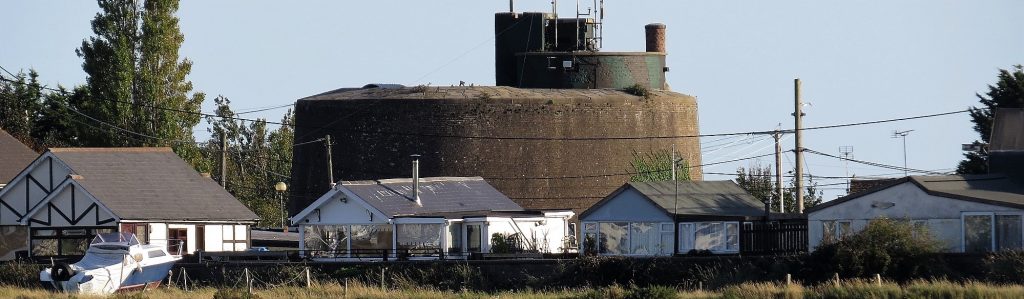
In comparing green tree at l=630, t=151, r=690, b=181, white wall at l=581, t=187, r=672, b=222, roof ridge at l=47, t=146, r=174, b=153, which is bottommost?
white wall at l=581, t=187, r=672, b=222

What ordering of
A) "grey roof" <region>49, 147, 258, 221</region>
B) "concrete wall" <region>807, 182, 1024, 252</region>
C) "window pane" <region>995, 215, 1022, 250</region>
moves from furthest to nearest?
"grey roof" <region>49, 147, 258, 221</region> < "concrete wall" <region>807, 182, 1024, 252</region> < "window pane" <region>995, 215, 1022, 250</region>

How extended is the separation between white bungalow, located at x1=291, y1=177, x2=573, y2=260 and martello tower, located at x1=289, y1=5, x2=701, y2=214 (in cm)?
1211

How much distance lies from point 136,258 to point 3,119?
140ft

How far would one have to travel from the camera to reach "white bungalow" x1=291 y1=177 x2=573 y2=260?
5934 cm

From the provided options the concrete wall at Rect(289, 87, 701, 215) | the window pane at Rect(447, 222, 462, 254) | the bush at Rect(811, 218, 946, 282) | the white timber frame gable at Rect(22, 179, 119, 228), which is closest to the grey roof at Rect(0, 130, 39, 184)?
the white timber frame gable at Rect(22, 179, 119, 228)

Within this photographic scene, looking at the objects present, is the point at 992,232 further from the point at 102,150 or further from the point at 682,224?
the point at 102,150

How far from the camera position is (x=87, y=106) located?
83.5m

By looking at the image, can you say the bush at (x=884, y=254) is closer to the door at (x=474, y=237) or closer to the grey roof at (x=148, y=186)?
the door at (x=474, y=237)

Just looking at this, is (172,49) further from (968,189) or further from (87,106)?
(968,189)

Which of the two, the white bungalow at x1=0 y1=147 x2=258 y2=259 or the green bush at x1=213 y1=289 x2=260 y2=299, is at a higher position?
the white bungalow at x1=0 y1=147 x2=258 y2=259

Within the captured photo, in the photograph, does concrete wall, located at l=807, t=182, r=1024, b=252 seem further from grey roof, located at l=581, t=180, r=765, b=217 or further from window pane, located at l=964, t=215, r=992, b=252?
grey roof, located at l=581, t=180, r=765, b=217

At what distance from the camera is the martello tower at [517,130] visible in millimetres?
74812

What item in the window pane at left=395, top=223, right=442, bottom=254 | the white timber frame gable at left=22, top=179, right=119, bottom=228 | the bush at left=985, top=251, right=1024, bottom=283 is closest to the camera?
the bush at left=985, top=251, right=1024, bottom=283

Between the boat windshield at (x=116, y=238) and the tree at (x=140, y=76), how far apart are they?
24.2 m
